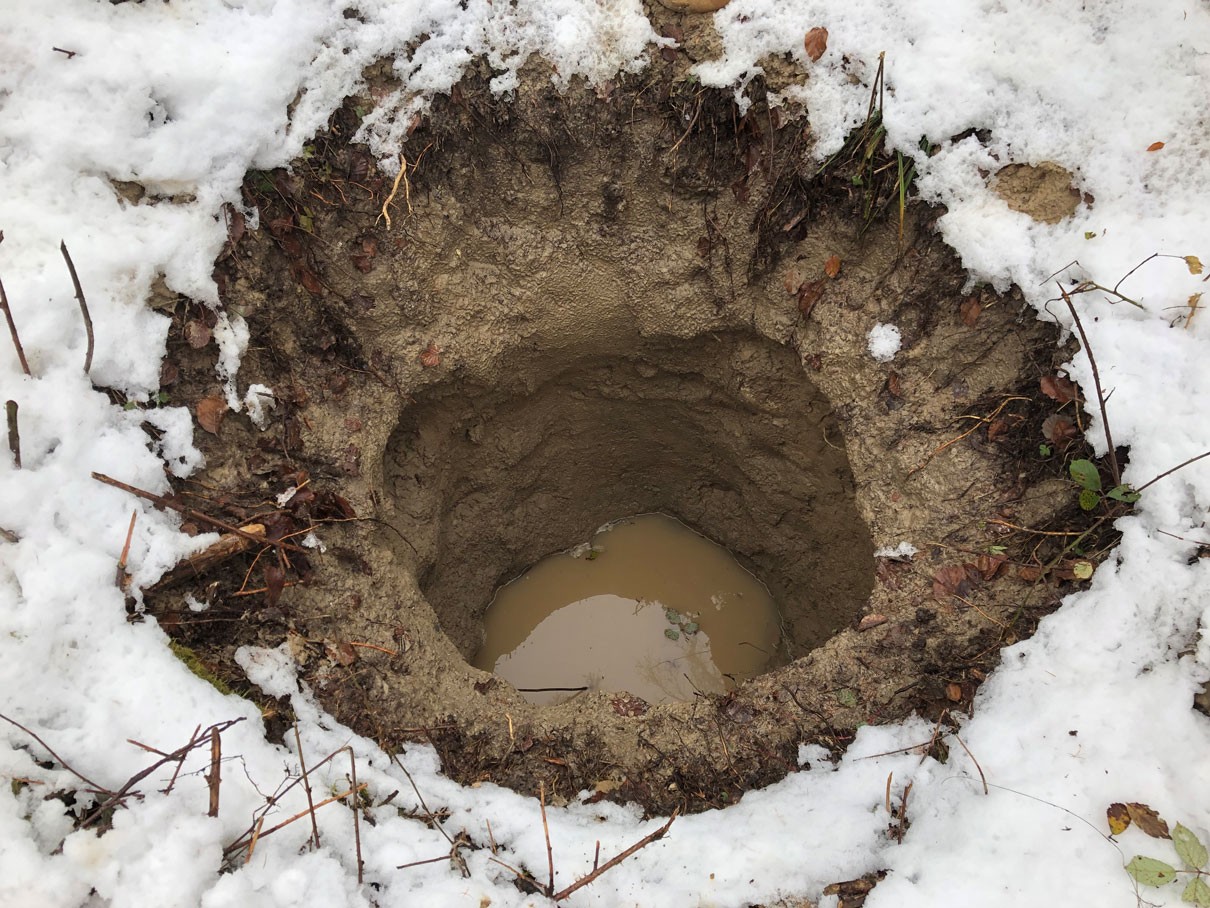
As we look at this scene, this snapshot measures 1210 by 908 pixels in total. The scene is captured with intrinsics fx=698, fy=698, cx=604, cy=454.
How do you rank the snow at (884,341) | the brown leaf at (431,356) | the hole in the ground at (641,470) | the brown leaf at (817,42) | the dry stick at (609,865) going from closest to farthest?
the dry stick at (609,865), the brown leaf at (817,42), the snow at (884,341), the brown leaf at (431,356), the hole in the ground at (641,470)

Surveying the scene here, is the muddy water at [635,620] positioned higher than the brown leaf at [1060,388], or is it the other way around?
the brown leaf at [1060,388]

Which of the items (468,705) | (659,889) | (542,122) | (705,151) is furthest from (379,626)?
(705,151)

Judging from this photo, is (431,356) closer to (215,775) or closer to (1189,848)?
(215,775)

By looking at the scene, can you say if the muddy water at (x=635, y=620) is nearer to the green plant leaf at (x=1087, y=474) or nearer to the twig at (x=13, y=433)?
the green plant leaf at (x=1087, y=474)

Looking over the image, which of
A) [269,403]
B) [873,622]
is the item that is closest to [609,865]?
[873,622]

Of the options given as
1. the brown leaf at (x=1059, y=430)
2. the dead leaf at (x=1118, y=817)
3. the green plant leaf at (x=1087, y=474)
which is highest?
the brown leaf at (x=1059, y=430)

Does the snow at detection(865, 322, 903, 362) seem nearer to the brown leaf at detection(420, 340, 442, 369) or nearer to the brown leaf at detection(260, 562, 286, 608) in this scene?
the brown leaf at detection(420, 340, 442, 369)

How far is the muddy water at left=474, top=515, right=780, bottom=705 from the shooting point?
11.8ft

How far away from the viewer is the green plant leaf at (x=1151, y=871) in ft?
5.39

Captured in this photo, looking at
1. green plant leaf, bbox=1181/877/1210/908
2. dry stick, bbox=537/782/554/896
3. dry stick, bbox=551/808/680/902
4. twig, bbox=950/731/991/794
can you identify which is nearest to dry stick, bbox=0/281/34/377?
dry stick, bbox=537/782/554/896

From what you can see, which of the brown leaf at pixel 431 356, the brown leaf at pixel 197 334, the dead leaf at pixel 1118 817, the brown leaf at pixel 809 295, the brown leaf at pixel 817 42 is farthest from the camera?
the brown leaf at pixel 431 356

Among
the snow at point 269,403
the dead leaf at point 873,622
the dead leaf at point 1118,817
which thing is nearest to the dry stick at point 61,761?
the snow at point 269,403

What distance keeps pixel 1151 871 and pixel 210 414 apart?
285 centimetres

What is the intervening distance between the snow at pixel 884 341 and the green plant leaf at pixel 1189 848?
1.57m
